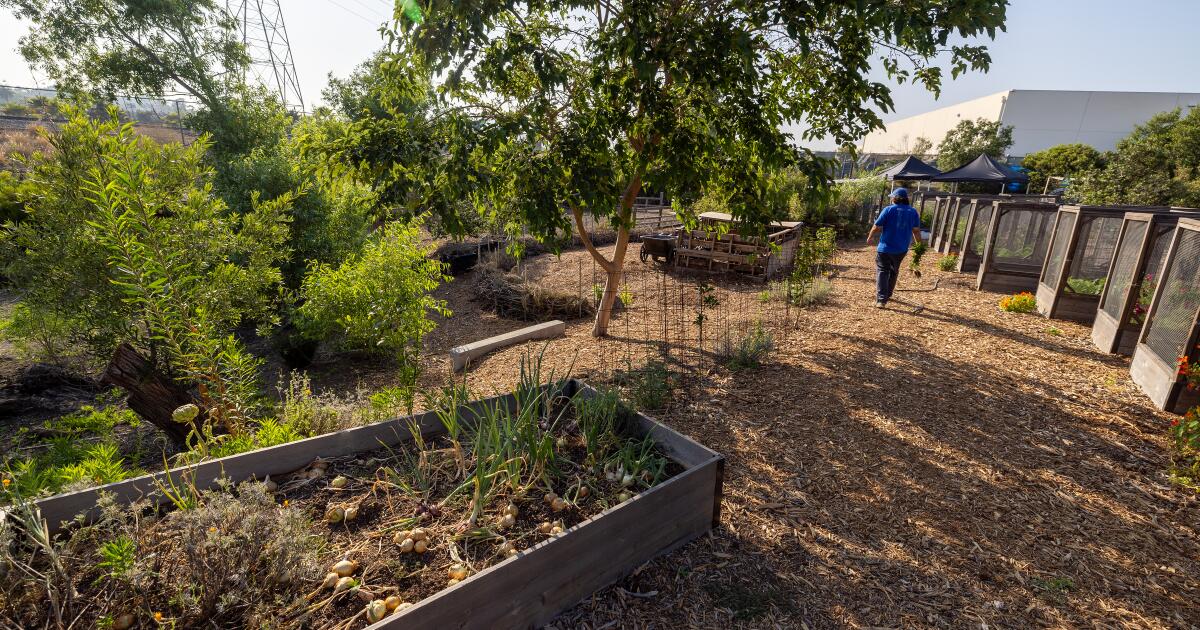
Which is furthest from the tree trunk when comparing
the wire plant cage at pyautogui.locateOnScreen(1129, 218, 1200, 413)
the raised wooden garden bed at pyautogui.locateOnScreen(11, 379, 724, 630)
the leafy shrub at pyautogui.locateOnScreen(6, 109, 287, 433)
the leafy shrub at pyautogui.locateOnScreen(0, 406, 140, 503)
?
the wire plant cage at pyautogui.locateOnScreen(1129, 218, 1200, 413)

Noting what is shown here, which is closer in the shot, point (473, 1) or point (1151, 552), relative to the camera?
point (1151, 552)

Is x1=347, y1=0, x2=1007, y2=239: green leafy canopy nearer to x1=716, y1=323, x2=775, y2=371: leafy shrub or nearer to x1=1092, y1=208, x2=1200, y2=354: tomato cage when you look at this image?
x1=716, y1=323, x2=775, y2=371: leafy shrub

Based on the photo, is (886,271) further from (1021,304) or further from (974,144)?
(974,144)

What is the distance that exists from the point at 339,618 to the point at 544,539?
0.77 metres

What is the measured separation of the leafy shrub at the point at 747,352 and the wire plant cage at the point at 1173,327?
2.97 meters

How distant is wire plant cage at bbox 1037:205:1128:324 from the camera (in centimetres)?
596

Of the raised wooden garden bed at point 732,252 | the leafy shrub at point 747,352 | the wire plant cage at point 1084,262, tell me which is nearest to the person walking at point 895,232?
the wire plant cage at point 1084,262

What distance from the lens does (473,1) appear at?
2.98m

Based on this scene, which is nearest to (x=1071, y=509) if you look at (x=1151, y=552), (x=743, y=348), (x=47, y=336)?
(x=1151, y=552)

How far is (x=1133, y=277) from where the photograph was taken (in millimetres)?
4820

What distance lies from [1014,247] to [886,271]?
310 centimetres

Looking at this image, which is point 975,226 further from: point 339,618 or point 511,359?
point 339,618

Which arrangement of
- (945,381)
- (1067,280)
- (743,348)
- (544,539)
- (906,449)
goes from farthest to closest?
(1067,280) < (743,348) < (945,381) < (906,449) < (544,539)

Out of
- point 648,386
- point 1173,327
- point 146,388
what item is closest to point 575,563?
point 648,386
